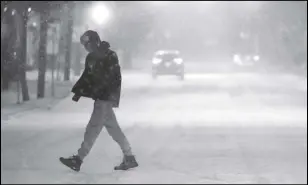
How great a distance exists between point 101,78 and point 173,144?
457cm

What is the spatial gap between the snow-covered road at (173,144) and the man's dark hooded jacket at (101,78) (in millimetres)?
1065

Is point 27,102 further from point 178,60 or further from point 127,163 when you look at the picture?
point 178,60

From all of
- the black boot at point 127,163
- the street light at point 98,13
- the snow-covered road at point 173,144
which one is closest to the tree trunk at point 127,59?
the street light at point 98,13

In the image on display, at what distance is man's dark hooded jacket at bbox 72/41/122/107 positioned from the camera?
37.7ft

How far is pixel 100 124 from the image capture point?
11734 millimetres

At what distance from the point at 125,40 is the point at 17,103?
4842cm

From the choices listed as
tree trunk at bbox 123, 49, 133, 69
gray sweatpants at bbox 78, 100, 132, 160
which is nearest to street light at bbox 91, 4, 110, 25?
tree trunk at bbox 123, 49, 133, 69

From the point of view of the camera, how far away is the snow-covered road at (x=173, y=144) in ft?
38.0

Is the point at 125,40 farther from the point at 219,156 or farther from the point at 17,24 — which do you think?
the point at 219,156

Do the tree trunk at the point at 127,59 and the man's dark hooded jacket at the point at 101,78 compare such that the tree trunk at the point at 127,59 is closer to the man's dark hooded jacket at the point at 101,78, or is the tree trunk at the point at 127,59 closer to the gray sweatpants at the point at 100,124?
the gray sweatpants at the point at 100,124

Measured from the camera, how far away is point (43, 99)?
94.8 feet

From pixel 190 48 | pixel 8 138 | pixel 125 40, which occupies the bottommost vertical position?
pixel 190 48

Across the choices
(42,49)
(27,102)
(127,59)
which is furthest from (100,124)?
(127,59)

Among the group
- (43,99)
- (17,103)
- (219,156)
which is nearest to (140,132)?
(219,156)
